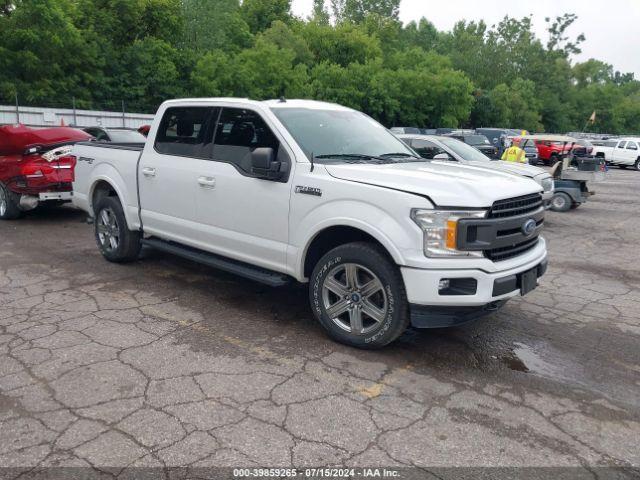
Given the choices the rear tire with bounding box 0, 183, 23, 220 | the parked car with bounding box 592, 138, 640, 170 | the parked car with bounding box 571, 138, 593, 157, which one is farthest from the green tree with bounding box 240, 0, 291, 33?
the rear tire with bounding box 0, 183, 23, 220

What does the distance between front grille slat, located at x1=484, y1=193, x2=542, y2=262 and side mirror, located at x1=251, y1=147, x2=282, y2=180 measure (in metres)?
1.77

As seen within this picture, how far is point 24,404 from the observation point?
3449mm

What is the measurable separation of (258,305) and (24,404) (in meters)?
2.37

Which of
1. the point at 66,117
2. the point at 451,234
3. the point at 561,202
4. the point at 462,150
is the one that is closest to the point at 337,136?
the point at 451,234

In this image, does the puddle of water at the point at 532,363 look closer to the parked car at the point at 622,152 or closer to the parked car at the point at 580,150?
the parked car at the point at 580,150

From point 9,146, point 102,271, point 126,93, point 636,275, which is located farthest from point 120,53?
point 636,275

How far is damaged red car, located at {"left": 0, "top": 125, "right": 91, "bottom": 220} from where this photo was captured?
896 cm

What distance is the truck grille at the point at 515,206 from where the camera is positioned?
400 centimetres

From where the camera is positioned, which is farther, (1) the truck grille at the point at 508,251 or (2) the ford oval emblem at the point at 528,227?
(2) the ford oval emblem at the point at 528,227

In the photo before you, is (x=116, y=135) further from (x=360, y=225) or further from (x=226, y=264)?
(x=360, y=225)

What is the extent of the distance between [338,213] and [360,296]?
674 mm

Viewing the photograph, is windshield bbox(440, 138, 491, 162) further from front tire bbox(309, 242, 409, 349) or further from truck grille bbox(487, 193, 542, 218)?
front tire bbox(309, 242, 409, 349)

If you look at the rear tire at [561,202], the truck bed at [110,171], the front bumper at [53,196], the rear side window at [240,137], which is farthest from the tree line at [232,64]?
the rear side window at [240,137]

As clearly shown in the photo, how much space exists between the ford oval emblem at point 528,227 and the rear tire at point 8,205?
8.46 metres
